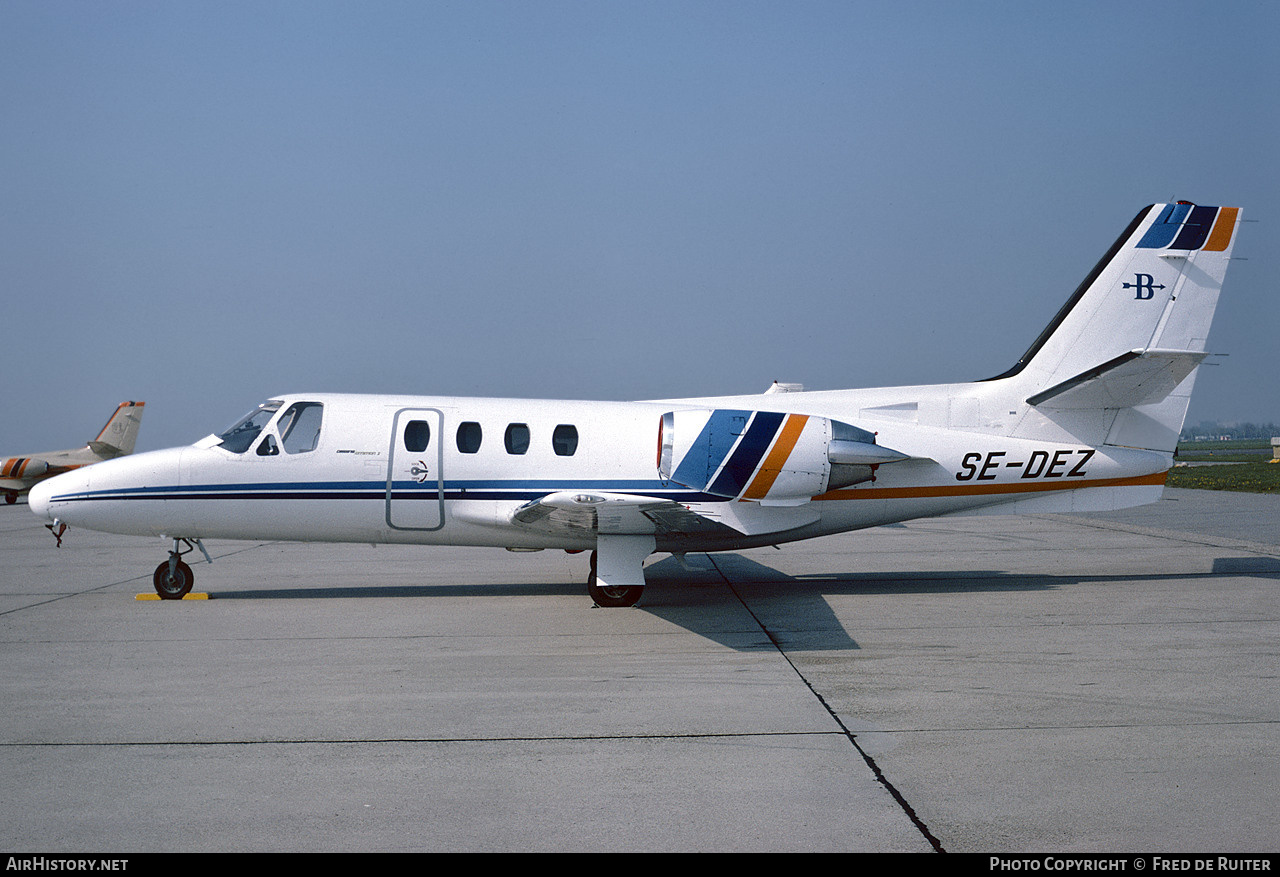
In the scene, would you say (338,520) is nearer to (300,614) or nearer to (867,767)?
(300,614)

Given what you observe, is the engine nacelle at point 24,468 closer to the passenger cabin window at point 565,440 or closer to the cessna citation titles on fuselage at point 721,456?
the cessna citation titles on fuselage at point 721,456

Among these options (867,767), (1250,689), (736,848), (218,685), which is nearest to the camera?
(736,848)

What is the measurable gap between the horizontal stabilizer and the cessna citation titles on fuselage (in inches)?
1.1

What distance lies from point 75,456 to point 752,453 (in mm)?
36803

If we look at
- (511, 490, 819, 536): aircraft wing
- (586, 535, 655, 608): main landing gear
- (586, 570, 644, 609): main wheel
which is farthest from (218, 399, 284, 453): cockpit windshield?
(586, 570, 644, 609): main wheel

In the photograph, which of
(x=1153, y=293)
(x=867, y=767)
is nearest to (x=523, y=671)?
(x=867, y=767)

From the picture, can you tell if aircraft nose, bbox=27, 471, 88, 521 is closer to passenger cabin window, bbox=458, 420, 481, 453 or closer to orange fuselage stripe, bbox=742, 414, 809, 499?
passenger cabin window, bbox=458, 420, 481, 453

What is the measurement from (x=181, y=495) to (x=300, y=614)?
90.4 inches

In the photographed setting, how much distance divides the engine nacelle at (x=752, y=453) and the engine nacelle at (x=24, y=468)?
34.6m

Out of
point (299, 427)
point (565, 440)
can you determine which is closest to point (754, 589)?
point (565, 440)

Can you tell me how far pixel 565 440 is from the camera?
12.0 metres

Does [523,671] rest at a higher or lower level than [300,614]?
higher

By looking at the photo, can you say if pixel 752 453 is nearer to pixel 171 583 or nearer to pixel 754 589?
pixel 754 589

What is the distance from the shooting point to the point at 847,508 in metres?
12.3
